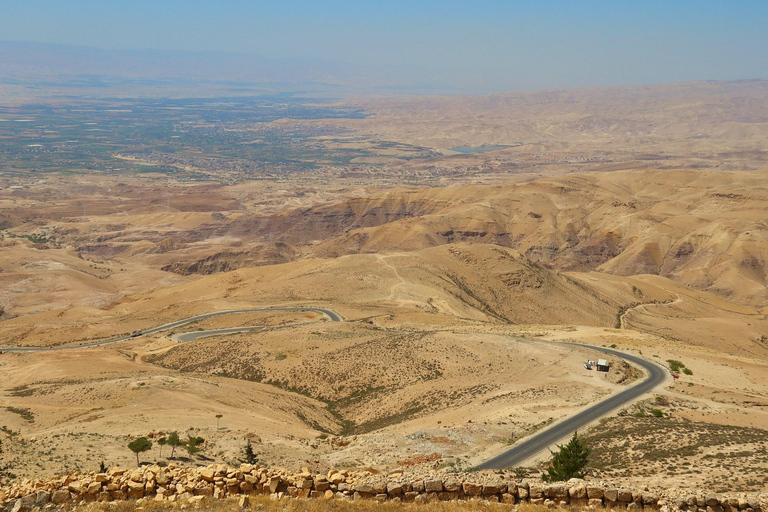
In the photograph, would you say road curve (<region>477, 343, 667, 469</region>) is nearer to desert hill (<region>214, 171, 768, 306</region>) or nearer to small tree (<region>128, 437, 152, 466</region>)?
small tree (<region>128, 437, 152, 466</region>)

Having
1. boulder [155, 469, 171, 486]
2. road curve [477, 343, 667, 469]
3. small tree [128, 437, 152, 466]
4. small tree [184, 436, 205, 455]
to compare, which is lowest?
road curve [477, 343, 667, 469]

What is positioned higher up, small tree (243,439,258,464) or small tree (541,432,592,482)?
small tree (541,432,592,482)

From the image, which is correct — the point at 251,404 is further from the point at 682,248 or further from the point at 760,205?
the point at 760,205

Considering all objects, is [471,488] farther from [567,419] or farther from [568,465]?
[567,419]

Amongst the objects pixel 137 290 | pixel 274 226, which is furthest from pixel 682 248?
pixel 137 290


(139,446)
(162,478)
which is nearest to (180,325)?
(139,446)

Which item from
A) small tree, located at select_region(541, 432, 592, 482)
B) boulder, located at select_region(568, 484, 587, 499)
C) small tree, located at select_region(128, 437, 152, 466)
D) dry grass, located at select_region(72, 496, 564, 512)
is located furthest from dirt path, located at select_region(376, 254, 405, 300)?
dry grass, located at select_region(72, 496, 564, 512)
